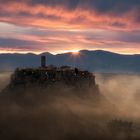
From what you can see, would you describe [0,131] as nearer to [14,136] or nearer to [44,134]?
[14,136]

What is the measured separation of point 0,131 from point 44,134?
19.0 meters

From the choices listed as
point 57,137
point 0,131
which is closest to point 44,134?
point 57,137

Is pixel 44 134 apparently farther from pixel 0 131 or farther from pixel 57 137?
pixel 0 131

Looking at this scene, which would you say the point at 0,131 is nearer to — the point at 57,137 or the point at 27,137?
the point at 27,137

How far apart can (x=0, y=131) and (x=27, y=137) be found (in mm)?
11484

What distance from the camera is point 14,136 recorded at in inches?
7564

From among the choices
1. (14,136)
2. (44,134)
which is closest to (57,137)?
(44,134)

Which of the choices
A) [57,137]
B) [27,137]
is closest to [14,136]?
[27,137]

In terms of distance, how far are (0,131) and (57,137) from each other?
2433 centimetres

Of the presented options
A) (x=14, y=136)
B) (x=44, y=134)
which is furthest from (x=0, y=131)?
(x=44, y=134)

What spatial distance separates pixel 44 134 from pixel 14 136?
46.3 ft

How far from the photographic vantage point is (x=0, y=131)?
194 meters

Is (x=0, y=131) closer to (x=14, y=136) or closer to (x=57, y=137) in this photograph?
(x=14, y=136)

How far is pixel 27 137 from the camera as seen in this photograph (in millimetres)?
193500
